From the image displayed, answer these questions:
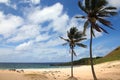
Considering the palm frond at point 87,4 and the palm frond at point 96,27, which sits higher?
the palm frond at point 87,4

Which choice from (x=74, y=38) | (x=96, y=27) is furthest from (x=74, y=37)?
(x=96, y=27)

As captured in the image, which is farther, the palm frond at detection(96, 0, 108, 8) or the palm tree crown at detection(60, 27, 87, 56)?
the palm tree crown at detection(60, 27, 87, 56)

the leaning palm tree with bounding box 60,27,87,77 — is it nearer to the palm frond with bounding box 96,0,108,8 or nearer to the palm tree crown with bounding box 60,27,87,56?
the palm tree crown with bounding box 60,27,87,56

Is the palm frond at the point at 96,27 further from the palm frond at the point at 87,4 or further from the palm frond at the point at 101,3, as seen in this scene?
the palm frond at the point at 101,3

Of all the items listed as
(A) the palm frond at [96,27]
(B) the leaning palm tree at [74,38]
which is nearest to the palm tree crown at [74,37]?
(B) the leaning palm tree at [74,38]

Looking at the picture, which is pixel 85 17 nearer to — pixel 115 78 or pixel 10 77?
pixel 10 77

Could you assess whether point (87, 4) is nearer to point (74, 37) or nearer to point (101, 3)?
point (101, 3)

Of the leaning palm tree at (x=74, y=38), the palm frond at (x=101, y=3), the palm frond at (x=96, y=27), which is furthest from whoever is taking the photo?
the leaning palm tree at (x=74, y=38)

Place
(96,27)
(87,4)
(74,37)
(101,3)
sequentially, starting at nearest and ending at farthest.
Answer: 1. (101,3)
2. (96,27)
3. (87,4)
4. (74,37)

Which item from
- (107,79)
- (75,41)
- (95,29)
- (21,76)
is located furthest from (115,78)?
(21,76)

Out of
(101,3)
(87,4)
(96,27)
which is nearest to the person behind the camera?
(101,3)

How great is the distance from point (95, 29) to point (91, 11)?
8.39 feet

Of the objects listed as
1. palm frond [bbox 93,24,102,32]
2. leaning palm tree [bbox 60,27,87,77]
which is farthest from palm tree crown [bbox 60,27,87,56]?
palm frond [bbox 93,24,102,32]

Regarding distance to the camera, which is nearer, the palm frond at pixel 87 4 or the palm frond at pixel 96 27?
the palm frond at pixel 96 27
